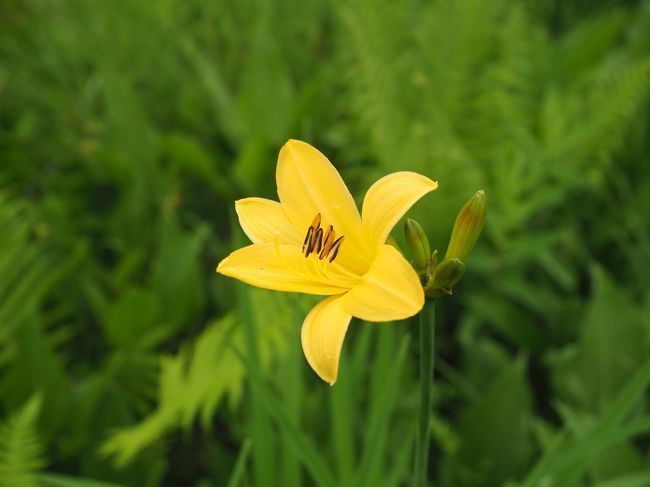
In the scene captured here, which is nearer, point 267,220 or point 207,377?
point 267,220

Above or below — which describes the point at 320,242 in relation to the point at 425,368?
above

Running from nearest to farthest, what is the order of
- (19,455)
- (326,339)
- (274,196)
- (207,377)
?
(326,339)
(19,455)
(207,377)
(274,196)

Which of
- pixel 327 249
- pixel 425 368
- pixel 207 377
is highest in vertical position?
pixel 327 249

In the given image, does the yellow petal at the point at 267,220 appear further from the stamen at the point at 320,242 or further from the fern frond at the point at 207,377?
the fern frond at the point at 207,377

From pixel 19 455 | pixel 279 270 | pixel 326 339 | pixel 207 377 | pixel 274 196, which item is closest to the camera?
pixel 326 339

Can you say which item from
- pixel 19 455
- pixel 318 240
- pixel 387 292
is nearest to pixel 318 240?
pixel 318 240

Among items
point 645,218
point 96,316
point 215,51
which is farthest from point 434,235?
point 215,51

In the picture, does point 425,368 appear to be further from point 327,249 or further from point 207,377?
point 207,377

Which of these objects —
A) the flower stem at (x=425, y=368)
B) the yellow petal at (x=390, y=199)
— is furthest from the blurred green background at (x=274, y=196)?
the yellow petal at (x=390, y=199)
